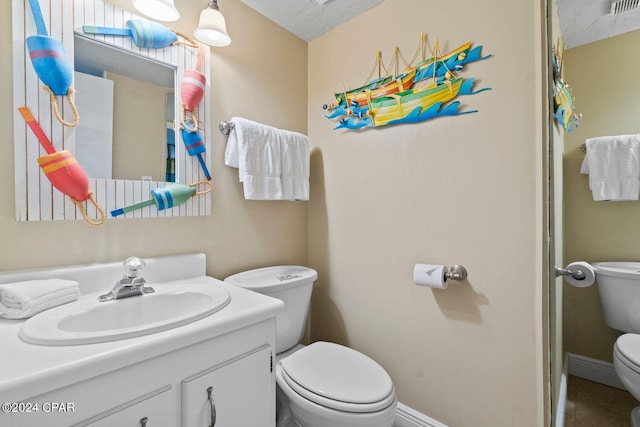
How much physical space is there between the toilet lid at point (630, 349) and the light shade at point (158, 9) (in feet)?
6.97

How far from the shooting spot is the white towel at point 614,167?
93 centimetres

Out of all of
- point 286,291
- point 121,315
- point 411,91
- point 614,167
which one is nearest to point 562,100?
point 614,167

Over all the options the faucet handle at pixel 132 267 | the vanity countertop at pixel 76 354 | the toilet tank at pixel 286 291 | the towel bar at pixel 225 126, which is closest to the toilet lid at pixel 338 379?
the toilet tank at pixel 286 291

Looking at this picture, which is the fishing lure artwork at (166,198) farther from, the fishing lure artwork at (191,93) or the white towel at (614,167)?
the white towel at (614,167)

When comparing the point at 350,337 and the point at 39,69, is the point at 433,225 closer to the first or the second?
the point at 350,337

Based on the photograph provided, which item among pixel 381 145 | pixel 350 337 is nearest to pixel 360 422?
pixel 350 337

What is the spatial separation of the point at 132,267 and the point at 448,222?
1301 mm

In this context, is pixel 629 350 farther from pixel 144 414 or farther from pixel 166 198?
pixel 166 198

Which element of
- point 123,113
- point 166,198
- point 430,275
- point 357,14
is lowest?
point 430,275

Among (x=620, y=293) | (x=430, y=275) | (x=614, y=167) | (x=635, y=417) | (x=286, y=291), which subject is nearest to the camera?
(x=614, y=167)

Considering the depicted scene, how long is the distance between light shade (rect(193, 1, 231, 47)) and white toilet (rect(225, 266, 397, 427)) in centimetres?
111

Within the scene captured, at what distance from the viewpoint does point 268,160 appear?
1.52 meters

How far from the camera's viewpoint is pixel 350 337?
169cm

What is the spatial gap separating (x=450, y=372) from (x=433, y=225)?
0.68 metres
